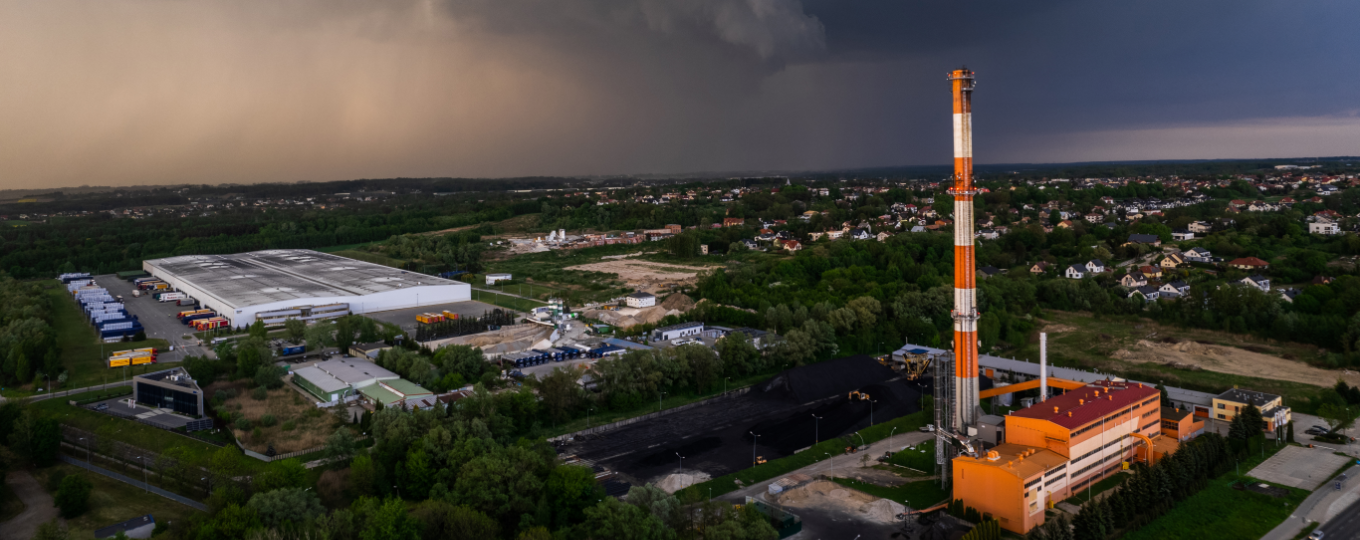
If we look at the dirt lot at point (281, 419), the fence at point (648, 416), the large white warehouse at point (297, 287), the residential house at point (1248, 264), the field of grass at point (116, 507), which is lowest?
the fence at point (648, 416)

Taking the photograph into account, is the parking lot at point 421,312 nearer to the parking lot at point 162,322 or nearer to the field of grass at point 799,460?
the parking lot at point 162,322

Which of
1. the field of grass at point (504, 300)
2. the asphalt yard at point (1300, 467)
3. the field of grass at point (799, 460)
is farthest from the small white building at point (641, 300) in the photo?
the asphalt yard at point (1300, 467)

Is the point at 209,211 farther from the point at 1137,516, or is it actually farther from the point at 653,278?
the point at 1137,516

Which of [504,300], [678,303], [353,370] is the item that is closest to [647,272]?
[504,300]

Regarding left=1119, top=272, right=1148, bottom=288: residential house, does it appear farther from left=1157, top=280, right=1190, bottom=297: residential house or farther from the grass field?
the grass field

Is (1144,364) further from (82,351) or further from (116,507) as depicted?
(82,351)

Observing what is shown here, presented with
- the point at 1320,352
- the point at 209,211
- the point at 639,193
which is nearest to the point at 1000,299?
the point at 1320,352
